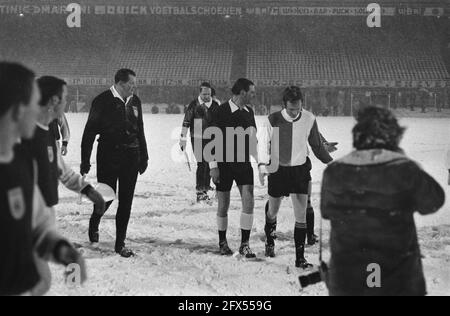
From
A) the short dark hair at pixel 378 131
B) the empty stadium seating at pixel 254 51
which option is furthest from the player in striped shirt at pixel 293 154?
the empty stadium seating at pixel 254 51

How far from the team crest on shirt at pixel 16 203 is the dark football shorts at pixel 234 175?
112 inches

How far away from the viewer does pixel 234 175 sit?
4598mm

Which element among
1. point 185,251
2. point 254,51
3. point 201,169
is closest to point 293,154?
point 185,251

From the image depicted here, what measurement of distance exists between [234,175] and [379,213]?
256 cm

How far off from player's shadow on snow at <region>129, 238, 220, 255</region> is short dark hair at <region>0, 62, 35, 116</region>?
3227 mm

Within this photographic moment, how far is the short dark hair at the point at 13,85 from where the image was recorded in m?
1.71

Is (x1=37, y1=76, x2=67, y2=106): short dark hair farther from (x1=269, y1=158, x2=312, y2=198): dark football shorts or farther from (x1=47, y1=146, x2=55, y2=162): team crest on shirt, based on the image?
(x1=269, y1=158, x2=312, y2=198): dark football shorts

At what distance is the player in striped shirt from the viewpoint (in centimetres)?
422

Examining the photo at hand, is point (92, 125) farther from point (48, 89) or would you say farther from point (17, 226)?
point (17, 226)

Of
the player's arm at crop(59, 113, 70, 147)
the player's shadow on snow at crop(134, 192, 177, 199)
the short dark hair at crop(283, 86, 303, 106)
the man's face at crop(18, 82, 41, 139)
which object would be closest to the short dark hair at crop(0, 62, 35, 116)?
the man's face at crop(18, 82, 41, 139)

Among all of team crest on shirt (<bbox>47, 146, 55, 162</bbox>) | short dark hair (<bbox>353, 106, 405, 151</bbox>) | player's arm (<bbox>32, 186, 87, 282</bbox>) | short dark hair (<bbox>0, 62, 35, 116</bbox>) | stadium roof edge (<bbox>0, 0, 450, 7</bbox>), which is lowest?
player's arm (<bbox>32, 186, 87, 282</bbox>)

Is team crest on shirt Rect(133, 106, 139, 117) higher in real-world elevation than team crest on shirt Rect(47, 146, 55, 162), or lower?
higher
